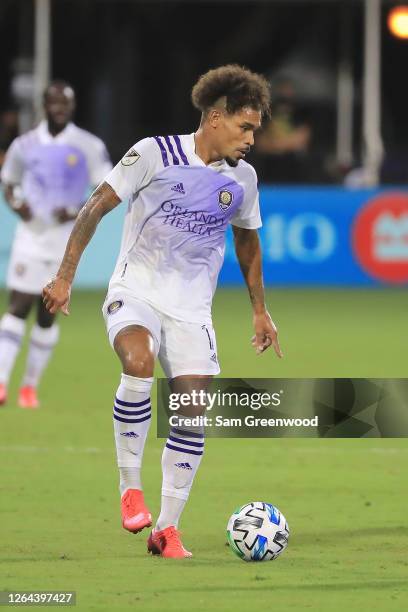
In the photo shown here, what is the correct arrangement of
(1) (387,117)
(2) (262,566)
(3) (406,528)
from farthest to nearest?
(1) (387,117), (3) (406,528), (2) (262,566)

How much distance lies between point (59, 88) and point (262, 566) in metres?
5.47

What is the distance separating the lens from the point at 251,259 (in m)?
7.50

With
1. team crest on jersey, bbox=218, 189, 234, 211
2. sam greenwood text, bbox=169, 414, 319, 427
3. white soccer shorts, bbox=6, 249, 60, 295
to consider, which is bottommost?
white soccer shorts, bbox=6, 249, 60, 295

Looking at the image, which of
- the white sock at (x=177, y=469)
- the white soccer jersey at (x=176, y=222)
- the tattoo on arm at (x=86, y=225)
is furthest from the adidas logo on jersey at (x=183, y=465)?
the tattoo on arm at (x=86, y=225)

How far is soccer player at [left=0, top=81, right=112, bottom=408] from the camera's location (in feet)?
38.6

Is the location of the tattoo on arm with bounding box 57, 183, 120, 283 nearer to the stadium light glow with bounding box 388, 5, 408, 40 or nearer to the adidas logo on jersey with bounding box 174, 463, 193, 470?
the adidas logo on jersey with bounding box 174, 463, 193, 470

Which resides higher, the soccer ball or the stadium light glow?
the soccer ball

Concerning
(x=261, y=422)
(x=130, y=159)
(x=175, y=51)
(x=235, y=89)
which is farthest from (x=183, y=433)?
(x=175, y=51)

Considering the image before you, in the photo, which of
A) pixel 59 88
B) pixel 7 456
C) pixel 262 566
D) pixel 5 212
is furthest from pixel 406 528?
pixel 5 212

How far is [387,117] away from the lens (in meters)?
31.4

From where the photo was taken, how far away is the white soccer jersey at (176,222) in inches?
281

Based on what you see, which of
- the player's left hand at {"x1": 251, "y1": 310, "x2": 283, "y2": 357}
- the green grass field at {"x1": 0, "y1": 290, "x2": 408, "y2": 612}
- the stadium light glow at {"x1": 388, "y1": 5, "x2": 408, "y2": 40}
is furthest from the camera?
the stadium light glow at {"x1": 388, "y1": 5, "x2": 408, "y2": 40}

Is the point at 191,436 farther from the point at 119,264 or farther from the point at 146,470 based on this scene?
the point at 146,470

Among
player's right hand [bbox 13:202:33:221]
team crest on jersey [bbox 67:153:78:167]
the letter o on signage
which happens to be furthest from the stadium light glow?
player's right hand [bbox 13:202:33:221]
